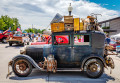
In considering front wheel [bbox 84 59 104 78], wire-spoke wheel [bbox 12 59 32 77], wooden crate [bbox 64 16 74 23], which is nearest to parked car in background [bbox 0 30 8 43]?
wire-spoke wheel [bbox 12 59 32 77]

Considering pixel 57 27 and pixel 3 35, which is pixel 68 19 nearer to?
pixel 57 27

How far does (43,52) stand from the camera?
175 inches

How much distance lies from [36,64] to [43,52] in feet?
1.92

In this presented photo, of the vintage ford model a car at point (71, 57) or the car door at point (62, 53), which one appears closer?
the vintage ford model a car at point (71, 57)

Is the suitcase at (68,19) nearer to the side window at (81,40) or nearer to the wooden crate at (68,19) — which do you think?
the wooden crate at (68,19)

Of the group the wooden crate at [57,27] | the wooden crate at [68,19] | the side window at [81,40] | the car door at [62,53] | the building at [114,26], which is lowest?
the car door at [62,53]

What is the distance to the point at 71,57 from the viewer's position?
4.30 meters

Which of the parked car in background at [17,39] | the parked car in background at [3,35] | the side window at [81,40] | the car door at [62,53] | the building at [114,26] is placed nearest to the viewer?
the car door at [62,53]

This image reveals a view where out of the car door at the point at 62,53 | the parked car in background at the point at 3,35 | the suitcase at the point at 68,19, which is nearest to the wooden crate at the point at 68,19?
the suitcase at the point at 68,19

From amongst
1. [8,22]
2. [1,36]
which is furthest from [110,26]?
[8,22]

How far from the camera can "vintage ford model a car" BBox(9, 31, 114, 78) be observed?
4137 millimetres

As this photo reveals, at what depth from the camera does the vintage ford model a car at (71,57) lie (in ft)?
13.6

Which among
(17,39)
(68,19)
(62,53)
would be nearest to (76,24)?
(68,19)

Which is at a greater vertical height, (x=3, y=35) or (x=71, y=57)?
(x=3, y=35)
